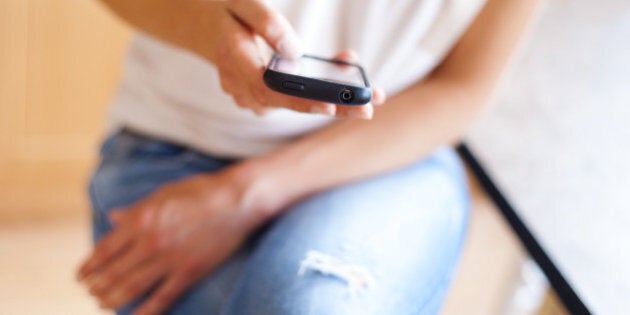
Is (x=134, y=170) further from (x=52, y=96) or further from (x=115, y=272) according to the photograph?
(x=52, y=96)

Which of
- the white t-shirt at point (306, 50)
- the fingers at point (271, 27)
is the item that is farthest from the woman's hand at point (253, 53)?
the white t-shirt at point (306, 50)

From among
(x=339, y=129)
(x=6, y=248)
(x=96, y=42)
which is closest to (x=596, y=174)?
(x=339, y=129)

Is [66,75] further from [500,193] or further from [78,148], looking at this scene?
[500,193]

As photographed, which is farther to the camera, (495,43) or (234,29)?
(495,43)

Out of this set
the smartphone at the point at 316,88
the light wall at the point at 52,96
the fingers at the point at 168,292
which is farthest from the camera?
the light wall at the point at 52,96

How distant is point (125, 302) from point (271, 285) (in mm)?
171

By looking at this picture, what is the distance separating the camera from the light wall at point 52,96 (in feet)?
4.11

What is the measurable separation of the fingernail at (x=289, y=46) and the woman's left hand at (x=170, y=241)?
167 mm

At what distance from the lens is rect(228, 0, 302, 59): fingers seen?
1.61 ft

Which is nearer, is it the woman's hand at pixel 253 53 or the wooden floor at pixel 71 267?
the woman's hand at pixel 253 53

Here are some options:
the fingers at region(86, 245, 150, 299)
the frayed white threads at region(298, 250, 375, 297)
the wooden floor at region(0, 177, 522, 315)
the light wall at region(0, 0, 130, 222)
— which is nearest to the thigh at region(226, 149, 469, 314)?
the frayed white threads at region(298, 250, 375, 297)

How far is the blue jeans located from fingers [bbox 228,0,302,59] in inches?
6.2

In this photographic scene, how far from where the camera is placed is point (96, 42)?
130cm

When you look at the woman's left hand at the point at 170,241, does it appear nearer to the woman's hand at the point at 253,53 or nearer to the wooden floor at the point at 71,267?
the woman's hand at the point at 253,53
